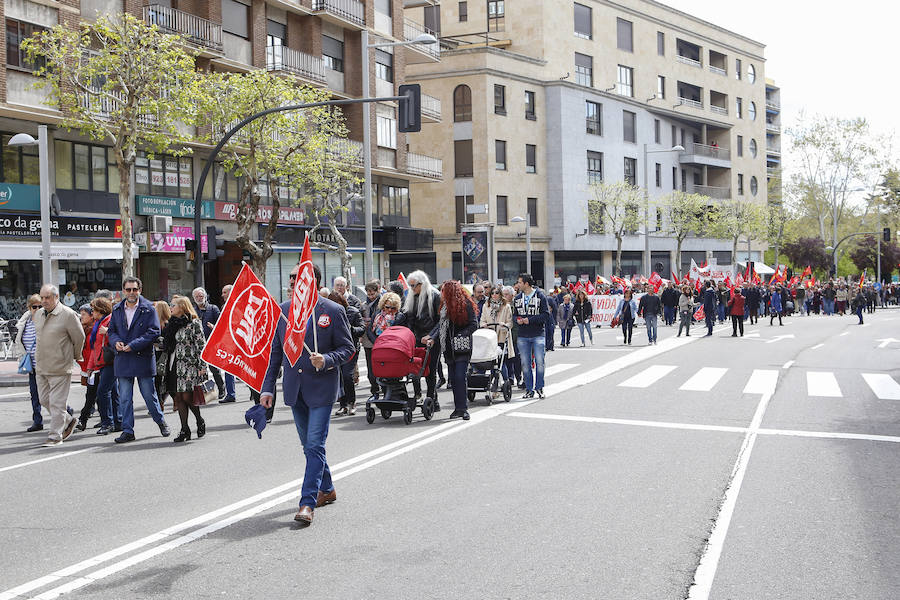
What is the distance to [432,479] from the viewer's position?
7.90m

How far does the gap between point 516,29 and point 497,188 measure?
35.7 ft

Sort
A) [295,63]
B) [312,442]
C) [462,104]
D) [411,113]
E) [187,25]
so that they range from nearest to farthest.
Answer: [312,442] < [411,113] < [187,25] < [295,63] < [462,104]

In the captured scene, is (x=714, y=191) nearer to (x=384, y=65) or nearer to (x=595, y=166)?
(x=595, y=166)

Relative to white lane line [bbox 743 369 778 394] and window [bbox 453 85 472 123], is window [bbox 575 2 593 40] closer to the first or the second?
window [bbox 453 85 472 123]

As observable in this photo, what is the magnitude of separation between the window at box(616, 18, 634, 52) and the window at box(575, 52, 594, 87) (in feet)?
11.5

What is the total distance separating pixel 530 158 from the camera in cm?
5619

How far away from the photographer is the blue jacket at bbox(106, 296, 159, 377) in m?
10.4

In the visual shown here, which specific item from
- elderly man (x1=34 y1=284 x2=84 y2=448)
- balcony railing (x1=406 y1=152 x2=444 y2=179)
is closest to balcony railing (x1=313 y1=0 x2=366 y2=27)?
balcony railing (x1=406 y1=152 x2=444 y2=179)

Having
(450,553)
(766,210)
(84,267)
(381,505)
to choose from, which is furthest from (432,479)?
(766,210)

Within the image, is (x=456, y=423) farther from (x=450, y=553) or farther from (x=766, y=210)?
(x=766, y=210)

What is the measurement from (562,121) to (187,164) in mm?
29505

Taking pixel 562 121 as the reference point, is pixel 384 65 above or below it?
above

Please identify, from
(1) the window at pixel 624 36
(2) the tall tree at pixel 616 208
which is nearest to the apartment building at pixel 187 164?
(2) the tall tree at pixel 616 208

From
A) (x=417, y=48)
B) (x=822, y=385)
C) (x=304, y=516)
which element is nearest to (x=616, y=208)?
(x=417, y=48)
